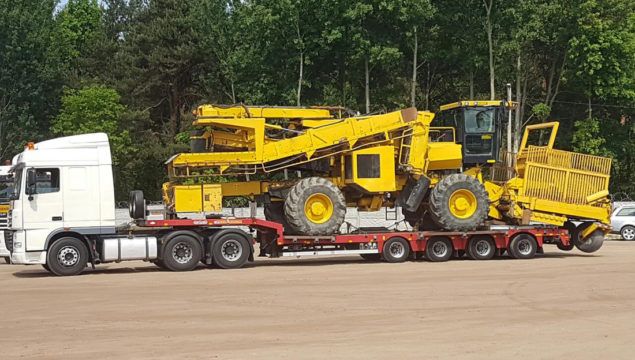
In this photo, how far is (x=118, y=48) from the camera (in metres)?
68.9

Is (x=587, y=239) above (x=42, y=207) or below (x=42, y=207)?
below

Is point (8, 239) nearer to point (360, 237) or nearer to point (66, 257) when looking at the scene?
point (66, 257)

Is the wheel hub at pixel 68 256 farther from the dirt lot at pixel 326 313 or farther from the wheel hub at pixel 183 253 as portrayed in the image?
the wheel hub at pixel 183 253

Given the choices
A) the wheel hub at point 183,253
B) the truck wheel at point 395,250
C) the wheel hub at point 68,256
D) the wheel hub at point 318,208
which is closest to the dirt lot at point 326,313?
the wheel hub at point 68,256

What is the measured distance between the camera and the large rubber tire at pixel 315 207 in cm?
2436

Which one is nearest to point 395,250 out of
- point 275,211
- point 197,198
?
point 275,211

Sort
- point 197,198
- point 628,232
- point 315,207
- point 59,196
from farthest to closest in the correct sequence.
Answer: point 628,232, point 315,207, point 197,198, point 59,196

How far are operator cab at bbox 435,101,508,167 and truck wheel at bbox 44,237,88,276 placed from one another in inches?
448

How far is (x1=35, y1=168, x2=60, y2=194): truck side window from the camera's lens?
73.7 ft

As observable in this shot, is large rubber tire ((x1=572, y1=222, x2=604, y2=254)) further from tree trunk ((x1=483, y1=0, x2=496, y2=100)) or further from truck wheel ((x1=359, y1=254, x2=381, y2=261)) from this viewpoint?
tree trunk ((x1=483, y1=0, x2=496, y2=100))

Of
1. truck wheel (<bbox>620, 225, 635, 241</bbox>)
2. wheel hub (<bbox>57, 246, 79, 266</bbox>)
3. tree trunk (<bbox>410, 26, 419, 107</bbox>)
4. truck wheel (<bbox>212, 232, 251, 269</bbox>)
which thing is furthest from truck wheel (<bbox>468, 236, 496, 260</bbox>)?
tree trunk (<bbox>410, 26, 419, 107</bbox>)

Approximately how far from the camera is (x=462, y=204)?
25922 mm

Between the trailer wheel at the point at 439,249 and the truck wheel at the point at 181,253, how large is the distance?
6.68 metres

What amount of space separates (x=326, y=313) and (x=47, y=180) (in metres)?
10.1
